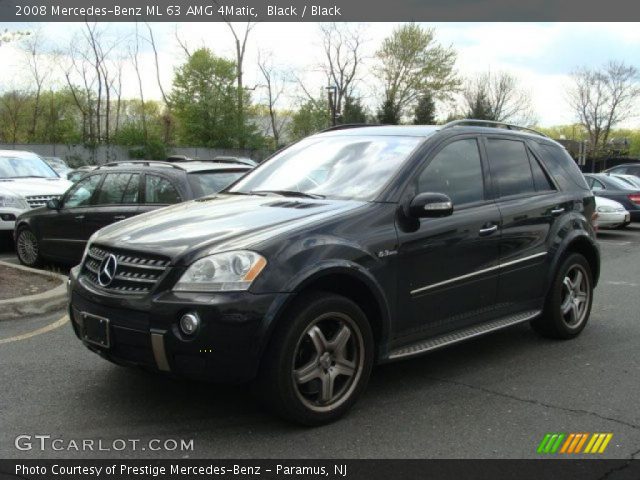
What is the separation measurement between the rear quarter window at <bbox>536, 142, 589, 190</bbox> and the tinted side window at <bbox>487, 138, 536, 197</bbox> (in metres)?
0.33

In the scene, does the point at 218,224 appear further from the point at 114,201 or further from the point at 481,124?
the point at 114,201

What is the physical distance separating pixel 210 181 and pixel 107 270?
13.1 feet

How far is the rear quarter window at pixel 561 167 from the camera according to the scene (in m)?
5.82

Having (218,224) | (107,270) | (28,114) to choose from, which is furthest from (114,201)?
(28,114)

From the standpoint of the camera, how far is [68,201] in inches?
344

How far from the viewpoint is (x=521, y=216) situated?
5199 mm

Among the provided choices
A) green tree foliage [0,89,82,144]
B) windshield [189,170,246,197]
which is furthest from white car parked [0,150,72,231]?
green tree foliage [0,89,82,144]

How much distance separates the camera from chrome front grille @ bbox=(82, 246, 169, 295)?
369 cm

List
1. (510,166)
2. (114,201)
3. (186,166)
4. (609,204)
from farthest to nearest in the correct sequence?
(609,204) < (114,201) < (186,166) < (510,166)

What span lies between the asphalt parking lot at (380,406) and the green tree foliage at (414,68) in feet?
187

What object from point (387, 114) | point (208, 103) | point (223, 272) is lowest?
point (223, 272)

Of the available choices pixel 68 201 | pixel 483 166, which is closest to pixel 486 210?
pixel 483 166

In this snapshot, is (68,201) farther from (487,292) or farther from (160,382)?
(487,292)
